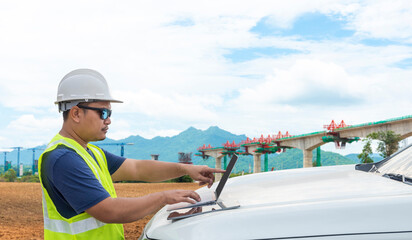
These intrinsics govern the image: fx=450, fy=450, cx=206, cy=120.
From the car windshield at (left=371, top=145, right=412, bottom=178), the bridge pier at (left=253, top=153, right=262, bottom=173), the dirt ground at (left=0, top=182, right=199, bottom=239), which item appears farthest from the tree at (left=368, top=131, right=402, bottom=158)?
the car windshield at (left=371, top=145, right=412, bottom=178)

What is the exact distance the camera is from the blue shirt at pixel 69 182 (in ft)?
7.50

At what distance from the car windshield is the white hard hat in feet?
5.72

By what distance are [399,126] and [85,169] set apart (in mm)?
39744

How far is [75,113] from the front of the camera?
2670mm

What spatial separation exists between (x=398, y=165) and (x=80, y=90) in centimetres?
201

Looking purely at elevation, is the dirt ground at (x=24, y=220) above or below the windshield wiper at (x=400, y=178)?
below

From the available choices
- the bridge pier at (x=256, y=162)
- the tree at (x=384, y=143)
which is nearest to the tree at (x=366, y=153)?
the tree at (x=384, y=143)

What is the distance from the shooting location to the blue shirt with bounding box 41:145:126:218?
229 cm

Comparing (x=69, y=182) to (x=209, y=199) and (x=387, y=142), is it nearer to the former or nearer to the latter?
(x=209, y=199)

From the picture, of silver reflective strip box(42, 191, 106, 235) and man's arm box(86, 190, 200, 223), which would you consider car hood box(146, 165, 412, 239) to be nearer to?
man's arm box(86, 190, 200, 223)

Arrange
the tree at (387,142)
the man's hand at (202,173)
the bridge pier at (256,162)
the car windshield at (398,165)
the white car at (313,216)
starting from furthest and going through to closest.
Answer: the bridge pier at (256,162) < the tree at (387,142) < the man's hand at (202,173) < the car windshield at (398,165) < the white car at (313,216)

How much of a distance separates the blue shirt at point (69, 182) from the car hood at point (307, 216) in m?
0.36

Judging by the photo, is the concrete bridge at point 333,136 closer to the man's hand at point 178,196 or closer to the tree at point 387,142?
the tree at point 387,142

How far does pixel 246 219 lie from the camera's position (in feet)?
6.06
